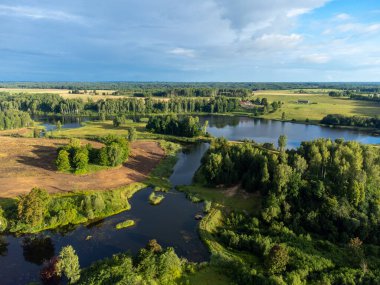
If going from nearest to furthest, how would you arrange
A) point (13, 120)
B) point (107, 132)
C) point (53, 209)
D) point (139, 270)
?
point (139, 270) < point (53, 209) < point (107, 132) < point (13, 120)

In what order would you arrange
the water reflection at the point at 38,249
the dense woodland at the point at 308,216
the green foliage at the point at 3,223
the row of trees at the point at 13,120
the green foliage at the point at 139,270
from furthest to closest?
the row of trees at the point at 13,120 < the green foliage at the point at 3,223 < the water reflection at the point at 38,249 < the dense woodland at the point at 308,216 < the green foliage at the point at 139,270

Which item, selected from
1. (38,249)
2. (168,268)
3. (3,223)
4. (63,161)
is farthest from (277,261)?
(63,161)

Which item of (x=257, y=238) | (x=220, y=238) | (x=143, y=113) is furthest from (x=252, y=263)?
(x=143, y=113)

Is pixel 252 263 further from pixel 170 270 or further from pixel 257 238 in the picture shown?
pixel 170 270

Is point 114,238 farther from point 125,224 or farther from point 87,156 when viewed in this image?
point 87,156

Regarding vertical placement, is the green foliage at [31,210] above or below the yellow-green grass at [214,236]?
above

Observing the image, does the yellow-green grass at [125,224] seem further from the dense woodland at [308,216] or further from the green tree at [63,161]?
the green tree at [63,161]

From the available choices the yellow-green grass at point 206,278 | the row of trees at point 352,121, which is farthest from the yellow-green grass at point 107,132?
the row of trees at point 352,121
